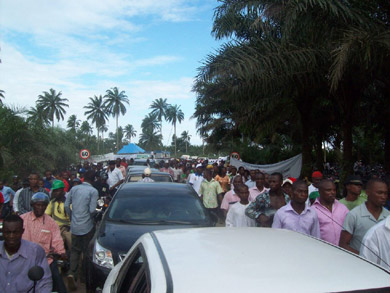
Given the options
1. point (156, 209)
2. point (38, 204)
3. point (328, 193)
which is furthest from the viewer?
point (156, 209)

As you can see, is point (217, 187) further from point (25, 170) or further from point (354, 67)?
point (25, 170)

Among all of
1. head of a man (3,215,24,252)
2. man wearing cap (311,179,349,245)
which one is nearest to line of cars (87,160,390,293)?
head of a man (3,215,24,252)

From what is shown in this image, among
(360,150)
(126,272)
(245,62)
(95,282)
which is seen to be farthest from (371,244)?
(360,150)

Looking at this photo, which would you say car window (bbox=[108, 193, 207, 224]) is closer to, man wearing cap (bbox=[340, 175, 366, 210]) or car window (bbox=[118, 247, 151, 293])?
man wearing cap (bbox=[340, 175, 366, 210])

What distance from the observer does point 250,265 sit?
2191mm

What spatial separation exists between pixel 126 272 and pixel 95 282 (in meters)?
2.08

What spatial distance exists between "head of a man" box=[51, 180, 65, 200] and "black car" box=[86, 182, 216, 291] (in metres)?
0.97

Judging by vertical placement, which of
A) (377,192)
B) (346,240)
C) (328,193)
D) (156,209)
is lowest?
(156,209)

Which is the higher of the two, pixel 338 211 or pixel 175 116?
pixel 175 116

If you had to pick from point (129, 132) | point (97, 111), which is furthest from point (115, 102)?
Result: point (129, 132)

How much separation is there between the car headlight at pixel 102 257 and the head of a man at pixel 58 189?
188 centimetres

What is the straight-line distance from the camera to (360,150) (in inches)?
1182

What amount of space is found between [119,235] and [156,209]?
3.23 feet

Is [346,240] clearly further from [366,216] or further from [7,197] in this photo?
[7,197]
